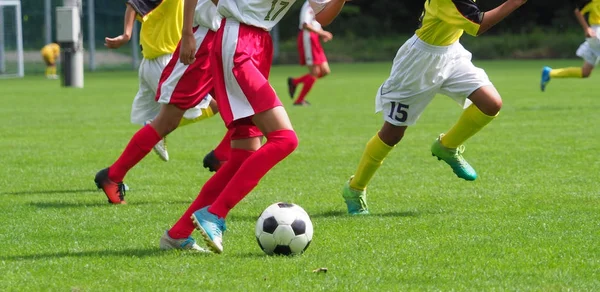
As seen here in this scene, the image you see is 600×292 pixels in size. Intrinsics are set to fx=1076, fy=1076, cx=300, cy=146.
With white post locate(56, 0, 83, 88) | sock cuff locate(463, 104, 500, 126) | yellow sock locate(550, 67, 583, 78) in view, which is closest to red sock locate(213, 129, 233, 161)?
sock cuff locate(463, 104, 500, 126)

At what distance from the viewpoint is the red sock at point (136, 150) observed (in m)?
6.88

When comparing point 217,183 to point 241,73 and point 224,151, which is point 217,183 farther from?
point 224,151

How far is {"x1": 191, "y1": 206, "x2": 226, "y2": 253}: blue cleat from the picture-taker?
4.87m

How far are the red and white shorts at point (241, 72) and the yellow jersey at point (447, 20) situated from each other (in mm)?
1433

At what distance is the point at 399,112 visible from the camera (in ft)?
21.2

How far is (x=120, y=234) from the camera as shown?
18.7 ft

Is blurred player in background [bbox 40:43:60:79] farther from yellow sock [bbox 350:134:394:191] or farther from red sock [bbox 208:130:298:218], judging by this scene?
red sock [bbox 208:130:298:218]

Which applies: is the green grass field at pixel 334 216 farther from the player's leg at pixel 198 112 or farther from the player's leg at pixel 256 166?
the player's leg at pixel 198 112

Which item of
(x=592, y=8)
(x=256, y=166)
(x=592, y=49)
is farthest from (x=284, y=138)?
(x=592, y=49)

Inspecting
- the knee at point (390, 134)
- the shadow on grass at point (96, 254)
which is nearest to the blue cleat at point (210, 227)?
the shadow on grass at point (96, 254)

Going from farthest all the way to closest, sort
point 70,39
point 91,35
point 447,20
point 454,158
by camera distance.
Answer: point 91,35, point 70,39, point 454,158, point 447,20

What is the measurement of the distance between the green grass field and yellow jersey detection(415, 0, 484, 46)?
1.04m

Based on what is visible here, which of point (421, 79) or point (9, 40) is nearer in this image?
point (421, 79)

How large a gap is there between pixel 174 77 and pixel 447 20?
1.74 meters
